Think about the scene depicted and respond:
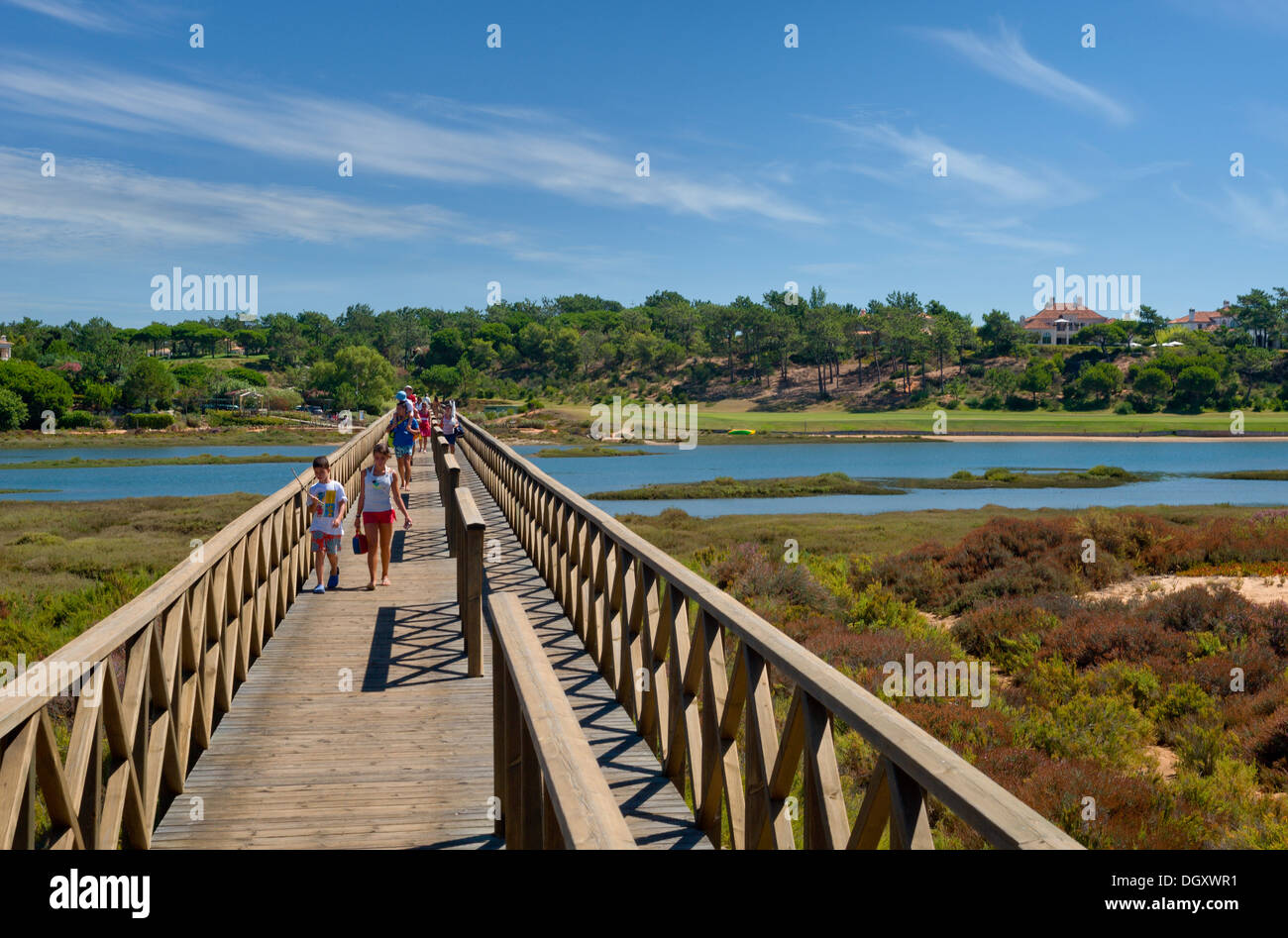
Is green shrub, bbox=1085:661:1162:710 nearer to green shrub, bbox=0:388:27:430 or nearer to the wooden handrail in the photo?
the wooden handrail

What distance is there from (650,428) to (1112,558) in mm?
96729

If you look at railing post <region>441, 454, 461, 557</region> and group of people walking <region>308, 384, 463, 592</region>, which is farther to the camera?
railing post <region>441, 454, 461, 557</region>

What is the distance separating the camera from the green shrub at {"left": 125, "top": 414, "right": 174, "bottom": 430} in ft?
332

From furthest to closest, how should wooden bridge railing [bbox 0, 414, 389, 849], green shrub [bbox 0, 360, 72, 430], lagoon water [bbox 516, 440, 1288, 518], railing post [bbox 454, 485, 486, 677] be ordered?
green shrub [bbox 0, 360, 72, 430] → lagoon water [bbox 516, 440, 1288, 518] → railing post [bbox 454, 485, 486, 677] → wooden bridge railing [bbox 0, 414, 389, 849]

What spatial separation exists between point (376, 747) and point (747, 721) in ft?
8.65

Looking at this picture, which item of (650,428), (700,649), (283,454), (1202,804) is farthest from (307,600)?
(650,428)

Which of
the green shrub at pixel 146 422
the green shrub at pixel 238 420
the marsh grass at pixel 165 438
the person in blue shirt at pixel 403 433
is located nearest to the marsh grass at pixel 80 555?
the person in blue shirt at pixel 403 433

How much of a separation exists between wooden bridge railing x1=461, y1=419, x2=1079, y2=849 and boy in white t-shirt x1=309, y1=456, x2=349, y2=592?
2.71m

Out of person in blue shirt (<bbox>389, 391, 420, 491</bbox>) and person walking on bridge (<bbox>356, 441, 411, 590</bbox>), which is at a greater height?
person in blue shirt (<bbox>389, 391, 420, 491</bbox>)

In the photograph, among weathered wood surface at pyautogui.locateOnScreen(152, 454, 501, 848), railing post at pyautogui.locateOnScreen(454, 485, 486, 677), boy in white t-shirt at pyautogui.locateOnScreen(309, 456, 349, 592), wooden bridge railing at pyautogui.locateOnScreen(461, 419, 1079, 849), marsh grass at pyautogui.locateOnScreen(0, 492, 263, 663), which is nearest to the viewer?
wooden bridge railing at pyautogui.locateOnScreen(461, 419, 1079, 849)

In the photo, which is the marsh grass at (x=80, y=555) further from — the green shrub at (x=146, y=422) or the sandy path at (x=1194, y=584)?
the green shrub at (x=146, y=422)

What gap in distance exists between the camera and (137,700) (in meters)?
4.20

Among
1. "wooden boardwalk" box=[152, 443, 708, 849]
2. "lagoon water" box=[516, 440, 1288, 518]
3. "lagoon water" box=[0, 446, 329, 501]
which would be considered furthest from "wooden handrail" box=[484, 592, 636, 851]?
"lagoon water" box=[0, 446, 329, 501]

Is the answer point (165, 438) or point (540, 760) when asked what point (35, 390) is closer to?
point (165, 438)
